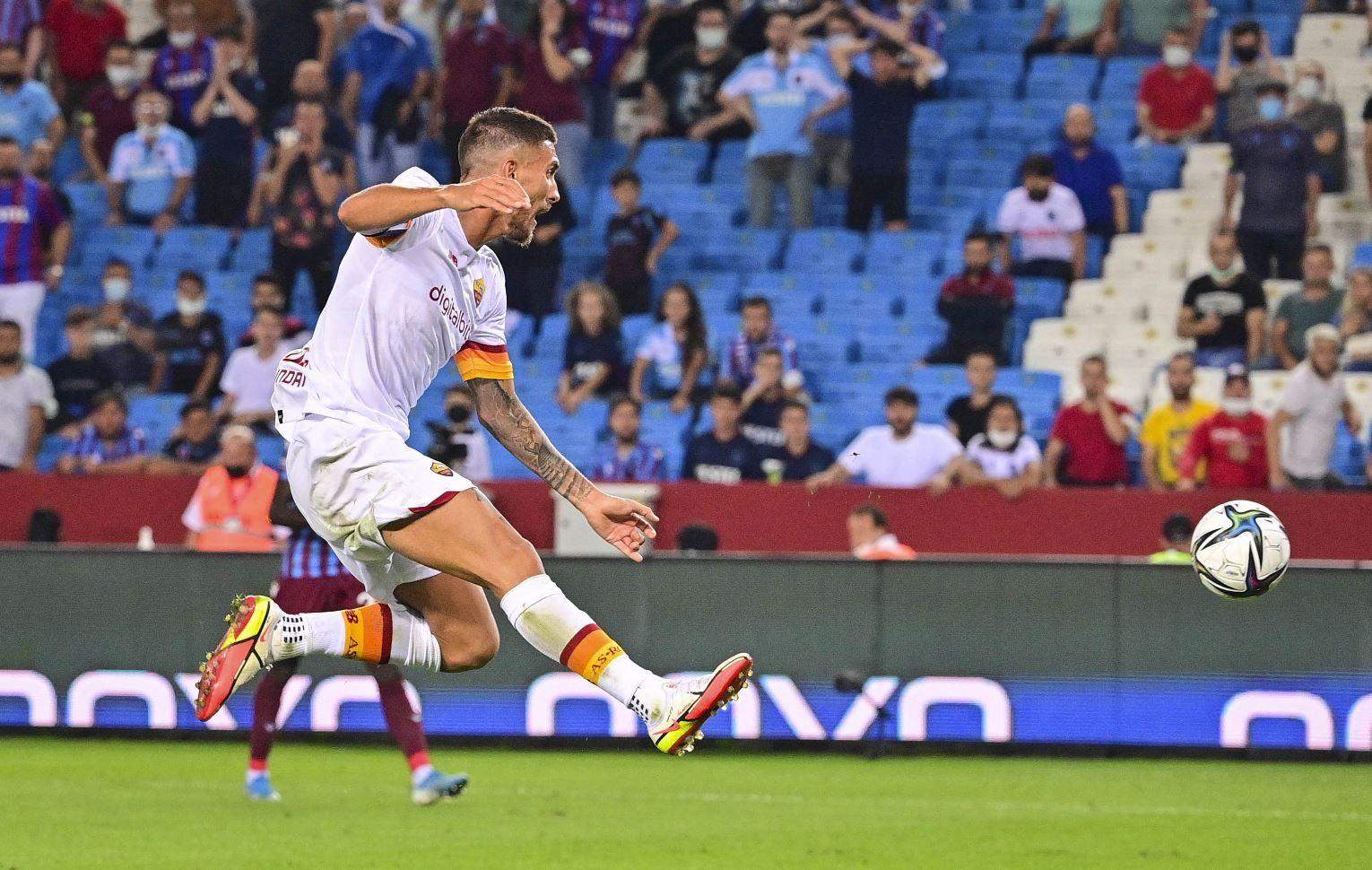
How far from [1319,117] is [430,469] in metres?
12.7

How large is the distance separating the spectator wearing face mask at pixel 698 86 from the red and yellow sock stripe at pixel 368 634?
39.5 ft

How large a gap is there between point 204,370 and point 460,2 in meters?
→ 4.35

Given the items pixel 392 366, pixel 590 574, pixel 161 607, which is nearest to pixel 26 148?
pixel 161 607

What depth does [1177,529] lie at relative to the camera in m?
13.8

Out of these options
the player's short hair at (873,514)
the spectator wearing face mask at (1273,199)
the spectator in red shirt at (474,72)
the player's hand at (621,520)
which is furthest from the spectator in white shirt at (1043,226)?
the player's hand at (621,520)

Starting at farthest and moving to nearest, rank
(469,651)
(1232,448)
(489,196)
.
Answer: (1232,448) → (469,651) → (489,196)

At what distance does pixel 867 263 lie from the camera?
1878 centimetres

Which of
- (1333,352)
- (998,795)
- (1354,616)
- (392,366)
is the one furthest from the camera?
(1333,352)

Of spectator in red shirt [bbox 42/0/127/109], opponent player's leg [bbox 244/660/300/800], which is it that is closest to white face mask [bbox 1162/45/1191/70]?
spectator in red shirt [bbox 42/0/127/109]

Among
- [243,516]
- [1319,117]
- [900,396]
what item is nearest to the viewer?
[243,516]

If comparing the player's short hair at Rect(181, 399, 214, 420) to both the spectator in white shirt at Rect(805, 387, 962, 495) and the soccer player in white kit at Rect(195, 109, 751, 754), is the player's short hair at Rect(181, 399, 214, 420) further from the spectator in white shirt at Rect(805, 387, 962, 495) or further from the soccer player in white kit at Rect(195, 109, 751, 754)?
the soccer player in white kit at Rect(195, 109, 751, 754)

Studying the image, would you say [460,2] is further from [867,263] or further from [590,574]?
[590,574]

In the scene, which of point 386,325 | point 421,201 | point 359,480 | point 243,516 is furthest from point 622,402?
point 421,201

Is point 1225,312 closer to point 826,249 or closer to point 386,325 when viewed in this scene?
point 826,249
